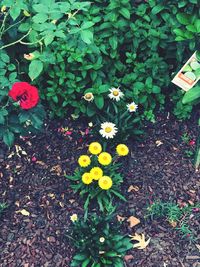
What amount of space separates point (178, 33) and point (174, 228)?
1.33m

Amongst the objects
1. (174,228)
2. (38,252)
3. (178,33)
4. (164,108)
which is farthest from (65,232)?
(178,33)

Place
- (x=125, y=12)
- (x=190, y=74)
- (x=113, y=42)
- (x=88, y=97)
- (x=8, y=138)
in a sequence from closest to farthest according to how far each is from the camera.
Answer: (x=8, y=138), (x=190, y=74), (x=125, y=12), (x=113, y=42), (x=88, y=97)

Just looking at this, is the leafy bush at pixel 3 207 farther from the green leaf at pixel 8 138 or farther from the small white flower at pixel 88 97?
the small white flower at pixel 88 97

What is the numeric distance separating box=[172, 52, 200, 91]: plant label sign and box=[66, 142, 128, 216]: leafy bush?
1.95 ft

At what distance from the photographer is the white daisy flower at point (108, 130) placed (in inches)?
121

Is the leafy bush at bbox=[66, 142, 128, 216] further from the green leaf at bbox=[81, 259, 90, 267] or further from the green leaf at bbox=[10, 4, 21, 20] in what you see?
the green leaf at bbox=[10, 4, 21, 20]

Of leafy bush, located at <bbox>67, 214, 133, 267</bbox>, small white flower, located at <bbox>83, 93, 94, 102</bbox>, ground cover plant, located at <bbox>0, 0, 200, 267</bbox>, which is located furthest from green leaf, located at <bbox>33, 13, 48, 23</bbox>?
leafy bush, located at <bbox>67, 214, 133, 267</bbox>

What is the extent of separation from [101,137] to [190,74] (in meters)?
0.88

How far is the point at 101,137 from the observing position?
3301 mm

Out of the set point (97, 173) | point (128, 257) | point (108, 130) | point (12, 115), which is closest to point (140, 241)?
point (128, 257)

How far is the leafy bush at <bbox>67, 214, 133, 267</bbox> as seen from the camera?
271 centimetres

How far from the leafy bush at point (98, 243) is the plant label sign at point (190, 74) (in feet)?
3.39

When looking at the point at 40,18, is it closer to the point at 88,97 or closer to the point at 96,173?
the point at 88,97

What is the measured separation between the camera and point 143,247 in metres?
2.86
